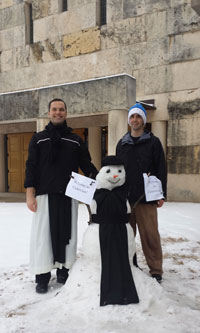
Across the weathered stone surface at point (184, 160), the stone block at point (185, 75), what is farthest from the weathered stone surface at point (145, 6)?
the weathered stone surface at point (184, 160)

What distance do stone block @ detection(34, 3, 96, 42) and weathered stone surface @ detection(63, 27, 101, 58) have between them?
166 mm

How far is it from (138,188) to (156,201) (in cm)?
25

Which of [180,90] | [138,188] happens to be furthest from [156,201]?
[180,90]

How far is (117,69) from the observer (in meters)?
9.15

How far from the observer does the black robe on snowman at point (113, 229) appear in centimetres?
255

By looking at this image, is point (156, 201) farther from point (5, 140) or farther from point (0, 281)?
point (5, 140)

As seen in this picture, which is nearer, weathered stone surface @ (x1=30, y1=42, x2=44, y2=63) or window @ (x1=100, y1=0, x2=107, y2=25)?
window @ (x1=100, y1=0, x2=107, y2=25)

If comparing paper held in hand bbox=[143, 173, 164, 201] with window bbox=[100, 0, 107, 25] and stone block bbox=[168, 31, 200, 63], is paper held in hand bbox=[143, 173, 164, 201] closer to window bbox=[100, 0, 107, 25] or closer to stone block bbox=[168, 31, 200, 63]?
stone block bbox=[168, 31, 200, 63]

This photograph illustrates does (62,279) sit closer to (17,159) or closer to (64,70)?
(64,70)

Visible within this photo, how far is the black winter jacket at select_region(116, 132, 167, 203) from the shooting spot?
127 inches

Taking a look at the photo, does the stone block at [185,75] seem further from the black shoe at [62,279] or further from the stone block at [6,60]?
the black shoe at [62,279]

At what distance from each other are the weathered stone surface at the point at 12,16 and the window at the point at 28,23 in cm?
14

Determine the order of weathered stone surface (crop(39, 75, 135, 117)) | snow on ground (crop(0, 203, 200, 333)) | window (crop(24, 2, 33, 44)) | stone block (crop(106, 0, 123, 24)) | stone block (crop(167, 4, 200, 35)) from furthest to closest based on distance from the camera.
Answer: window (crop(24, 2, 33, 44))
stone block (crop(106, 0, 123, 24))
stone block (crop(167, 4, 200, 35))
weathered stone surface (crop(39, 75, 135, 117))
snow on ground (crop(0, 203, 200, 333))

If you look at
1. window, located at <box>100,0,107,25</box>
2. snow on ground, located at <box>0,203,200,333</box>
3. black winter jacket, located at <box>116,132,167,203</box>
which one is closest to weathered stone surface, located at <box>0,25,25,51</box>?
window, located at <box>100,0,107,25</box>
